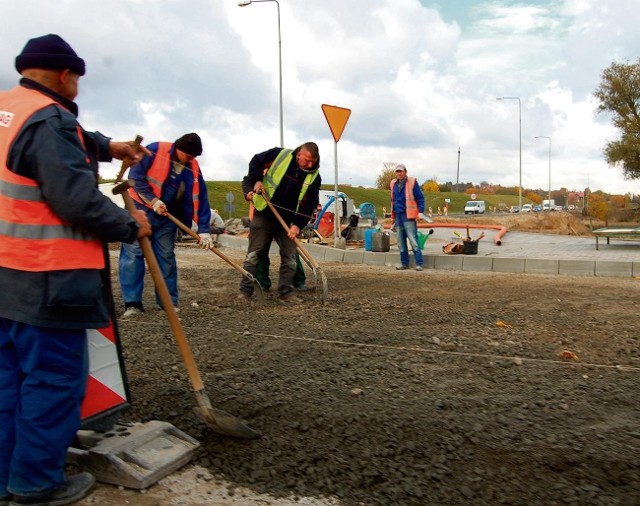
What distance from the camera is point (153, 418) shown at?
3.07 metres

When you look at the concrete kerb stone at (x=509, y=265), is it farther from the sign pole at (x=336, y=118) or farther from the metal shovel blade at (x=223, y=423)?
the metal shovel blade at (x=223, y=423)

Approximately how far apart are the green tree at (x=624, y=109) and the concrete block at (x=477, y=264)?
3234 cm

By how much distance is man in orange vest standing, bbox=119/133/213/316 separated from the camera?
18.3 ft

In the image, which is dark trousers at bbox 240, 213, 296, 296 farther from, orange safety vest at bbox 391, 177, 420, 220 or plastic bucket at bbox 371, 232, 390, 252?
plastic bucket at bbox 371, 232, 390, 252

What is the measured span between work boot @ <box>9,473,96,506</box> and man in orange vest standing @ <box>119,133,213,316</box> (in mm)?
3309

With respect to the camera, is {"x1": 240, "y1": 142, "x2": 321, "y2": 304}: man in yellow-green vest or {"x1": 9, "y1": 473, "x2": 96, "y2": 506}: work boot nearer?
{"x1": 9, "y1": 473, "x2": 96, "y2": 506}: work boot

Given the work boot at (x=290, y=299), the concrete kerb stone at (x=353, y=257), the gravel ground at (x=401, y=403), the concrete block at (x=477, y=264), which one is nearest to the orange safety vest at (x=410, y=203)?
the concrete block at (x=477, y=264)

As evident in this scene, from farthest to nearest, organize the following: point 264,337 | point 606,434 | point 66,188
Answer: point 264,337 → point 606,434 → point 66,188

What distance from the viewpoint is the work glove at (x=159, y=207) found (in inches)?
213

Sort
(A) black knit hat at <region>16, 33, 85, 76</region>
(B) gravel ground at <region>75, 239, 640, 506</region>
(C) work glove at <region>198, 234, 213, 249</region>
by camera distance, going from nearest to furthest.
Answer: (A) black knit hat at <region>16, 33, 85, 76</region> < (B) gravel ground at <region>75, 239, 640, 506</region> < (C) work glove at <region>198, 234, 213, 249</region>

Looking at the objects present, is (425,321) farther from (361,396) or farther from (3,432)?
(3,432)

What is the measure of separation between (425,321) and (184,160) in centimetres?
274

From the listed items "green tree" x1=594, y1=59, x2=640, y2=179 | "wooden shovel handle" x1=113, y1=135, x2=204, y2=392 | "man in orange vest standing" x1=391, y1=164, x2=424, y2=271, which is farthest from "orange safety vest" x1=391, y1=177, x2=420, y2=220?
"green tree" x1=594, y1=59, x2=640, y2=179

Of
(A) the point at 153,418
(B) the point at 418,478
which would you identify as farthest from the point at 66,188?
(B) the point at 418,478
